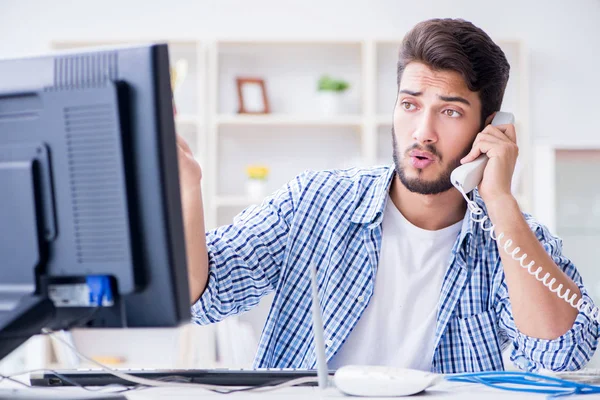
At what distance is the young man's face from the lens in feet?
5.17

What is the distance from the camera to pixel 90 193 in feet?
2.71

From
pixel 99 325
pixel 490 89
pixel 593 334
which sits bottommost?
pixel 593 334

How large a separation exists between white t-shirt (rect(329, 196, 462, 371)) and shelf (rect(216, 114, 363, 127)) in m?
1.82

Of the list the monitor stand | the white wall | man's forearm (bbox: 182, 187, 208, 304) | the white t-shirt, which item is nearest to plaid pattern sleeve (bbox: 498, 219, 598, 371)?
the white t-shirt

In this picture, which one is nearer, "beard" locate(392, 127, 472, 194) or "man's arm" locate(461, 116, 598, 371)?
"man's arm" locate(461, 116, 598, 371)

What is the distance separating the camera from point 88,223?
2.73 feet

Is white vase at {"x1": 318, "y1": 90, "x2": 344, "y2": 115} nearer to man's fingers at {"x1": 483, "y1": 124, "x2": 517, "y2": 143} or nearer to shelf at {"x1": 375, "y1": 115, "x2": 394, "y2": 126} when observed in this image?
shelf at {"x1": 375, "y1": 115, "x2": 394, "y2": 126}

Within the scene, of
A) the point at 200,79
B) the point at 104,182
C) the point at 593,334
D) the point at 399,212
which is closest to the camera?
the point at 104,182

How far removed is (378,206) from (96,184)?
2.75 feet

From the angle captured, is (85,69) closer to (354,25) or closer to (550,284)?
(550,284)

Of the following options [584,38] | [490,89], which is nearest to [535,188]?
[584,38]

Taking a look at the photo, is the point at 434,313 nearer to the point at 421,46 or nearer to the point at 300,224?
the point at 300,224

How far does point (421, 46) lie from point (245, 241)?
583mm

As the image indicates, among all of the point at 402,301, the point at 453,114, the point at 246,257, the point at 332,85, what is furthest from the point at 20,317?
the point at 332,85
